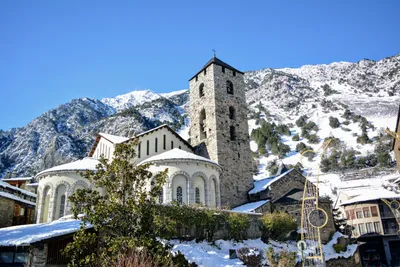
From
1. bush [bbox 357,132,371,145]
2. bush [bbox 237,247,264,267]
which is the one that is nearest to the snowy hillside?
bush [bbox 357,132,371,145]

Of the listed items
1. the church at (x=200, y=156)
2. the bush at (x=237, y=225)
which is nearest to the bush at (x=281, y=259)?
the bush at (x=237, y=225)

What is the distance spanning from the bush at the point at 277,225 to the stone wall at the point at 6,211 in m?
22.5

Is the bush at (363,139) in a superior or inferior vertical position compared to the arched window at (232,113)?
superior

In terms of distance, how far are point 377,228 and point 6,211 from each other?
4386 centimetres

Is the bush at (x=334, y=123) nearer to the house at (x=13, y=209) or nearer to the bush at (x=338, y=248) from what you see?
the bush at (x=338, y=248)

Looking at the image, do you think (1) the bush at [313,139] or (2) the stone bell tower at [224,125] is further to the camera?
(1) the bush at [313,139]

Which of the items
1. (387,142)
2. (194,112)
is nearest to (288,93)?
(387,142)

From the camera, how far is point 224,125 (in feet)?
120

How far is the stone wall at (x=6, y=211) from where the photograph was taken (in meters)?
30.3

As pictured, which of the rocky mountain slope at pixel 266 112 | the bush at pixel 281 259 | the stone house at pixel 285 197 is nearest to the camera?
the bush at pixel 281 259

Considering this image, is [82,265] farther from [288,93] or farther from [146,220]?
[288,93]

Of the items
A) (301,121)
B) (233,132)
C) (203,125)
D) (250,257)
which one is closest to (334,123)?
(301,121)

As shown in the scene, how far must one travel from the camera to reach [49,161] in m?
83.9

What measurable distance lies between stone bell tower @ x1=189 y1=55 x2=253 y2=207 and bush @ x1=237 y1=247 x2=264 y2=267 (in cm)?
1139
